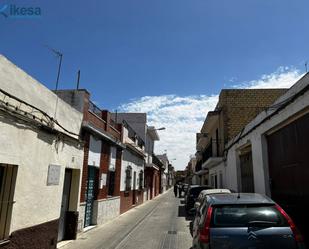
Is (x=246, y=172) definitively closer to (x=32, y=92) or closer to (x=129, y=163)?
(x=129, y=163)

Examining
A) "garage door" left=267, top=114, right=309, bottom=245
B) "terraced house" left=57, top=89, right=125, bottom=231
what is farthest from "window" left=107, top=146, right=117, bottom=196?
"garage door" left=267, top=114, right=309, bottom=245

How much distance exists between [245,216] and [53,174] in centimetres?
524

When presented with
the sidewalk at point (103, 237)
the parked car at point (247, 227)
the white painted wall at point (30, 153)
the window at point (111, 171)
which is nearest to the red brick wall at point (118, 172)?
the window at point (111, 171)

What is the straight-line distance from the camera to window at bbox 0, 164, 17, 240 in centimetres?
596

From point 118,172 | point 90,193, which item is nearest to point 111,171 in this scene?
point 118,172

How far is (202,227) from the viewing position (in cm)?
474

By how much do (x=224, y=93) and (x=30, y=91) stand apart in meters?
14.9

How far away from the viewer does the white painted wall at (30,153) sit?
5.91 meters

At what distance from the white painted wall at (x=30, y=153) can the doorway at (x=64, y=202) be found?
49.3 inches

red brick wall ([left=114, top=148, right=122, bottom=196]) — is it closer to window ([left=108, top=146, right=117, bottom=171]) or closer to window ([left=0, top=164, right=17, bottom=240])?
window ([left=108, top=146, right=117, bottom=171])

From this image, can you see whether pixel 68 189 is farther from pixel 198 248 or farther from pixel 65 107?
pixel 198 248

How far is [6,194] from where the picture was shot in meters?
6.05

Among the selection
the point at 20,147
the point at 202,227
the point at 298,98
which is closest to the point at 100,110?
the point at 20,147

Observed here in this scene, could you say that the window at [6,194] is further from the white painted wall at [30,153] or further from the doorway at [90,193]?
the doorway at [90,193]
